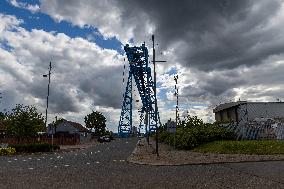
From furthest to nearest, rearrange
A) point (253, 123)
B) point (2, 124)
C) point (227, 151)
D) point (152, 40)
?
point (2, 124), point (253, 123), point (152, 40), point (227, 151)

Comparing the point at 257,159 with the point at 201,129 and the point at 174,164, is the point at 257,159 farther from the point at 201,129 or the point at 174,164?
the point at 201,129

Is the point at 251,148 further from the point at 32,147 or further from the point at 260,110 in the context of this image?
the point at 260,110

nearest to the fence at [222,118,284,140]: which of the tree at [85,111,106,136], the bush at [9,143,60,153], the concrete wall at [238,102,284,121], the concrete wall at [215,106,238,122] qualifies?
the concrete wall at [238,102,284,121]

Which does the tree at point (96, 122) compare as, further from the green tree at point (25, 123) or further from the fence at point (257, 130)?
the fence at point (257, 130)

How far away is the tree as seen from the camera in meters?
112

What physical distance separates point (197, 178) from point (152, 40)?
1765 centimetres

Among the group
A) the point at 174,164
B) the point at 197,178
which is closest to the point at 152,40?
the point at 174,164

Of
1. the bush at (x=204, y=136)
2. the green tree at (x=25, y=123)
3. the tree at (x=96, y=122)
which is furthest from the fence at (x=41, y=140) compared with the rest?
→ the tree at (x=96, y=122)

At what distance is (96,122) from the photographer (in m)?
112

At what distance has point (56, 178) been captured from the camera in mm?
15852

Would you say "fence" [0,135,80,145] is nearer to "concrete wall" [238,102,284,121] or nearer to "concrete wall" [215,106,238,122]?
"concrete wall" [215,106,238,122]

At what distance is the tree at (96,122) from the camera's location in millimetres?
112000

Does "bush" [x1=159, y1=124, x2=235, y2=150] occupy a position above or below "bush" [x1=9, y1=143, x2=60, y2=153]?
above

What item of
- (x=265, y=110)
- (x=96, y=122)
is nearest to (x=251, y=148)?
(x=265, y=110)
